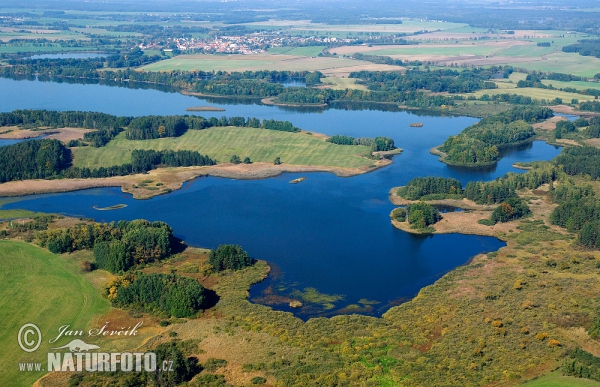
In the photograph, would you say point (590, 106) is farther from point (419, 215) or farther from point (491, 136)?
point (419, 215)

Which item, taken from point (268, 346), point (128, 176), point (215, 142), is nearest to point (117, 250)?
point (268, 346)

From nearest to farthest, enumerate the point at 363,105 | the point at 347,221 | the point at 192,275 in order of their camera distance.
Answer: the point at 192,275 → the point at 347,221 → the point at 363,105

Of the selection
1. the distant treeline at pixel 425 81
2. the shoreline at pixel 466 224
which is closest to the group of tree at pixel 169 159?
the shoreline at pixel 466 224

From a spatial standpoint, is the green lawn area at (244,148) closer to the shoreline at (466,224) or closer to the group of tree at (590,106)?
the shoreline at (466,224)

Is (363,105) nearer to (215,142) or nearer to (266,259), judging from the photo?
(215,142)

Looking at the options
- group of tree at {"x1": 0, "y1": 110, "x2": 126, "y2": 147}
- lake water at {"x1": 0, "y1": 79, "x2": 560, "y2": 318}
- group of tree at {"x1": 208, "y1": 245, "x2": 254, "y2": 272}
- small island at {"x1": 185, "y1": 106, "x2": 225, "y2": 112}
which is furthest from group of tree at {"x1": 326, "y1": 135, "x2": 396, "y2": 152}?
group of tree at {"x1": 208, "y1": 245, "x2": 254, "y2": 272}
